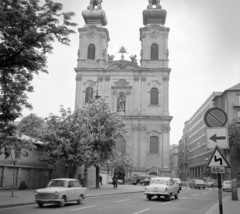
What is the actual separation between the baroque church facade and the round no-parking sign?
172 feet

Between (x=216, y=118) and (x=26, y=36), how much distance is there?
7567mm

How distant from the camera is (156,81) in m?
65.5

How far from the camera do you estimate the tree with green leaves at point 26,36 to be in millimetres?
12242

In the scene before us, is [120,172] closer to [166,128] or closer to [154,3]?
[166,128]

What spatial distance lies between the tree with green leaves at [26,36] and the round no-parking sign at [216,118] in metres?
7.06

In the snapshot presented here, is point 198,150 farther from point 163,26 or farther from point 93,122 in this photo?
point 93,122

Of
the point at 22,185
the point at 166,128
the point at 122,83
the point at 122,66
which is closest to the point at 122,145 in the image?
the point at 166,128

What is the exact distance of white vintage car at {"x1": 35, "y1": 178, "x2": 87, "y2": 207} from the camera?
16.3 metres

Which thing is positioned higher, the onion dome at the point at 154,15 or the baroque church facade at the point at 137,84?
the onion dome at the point at 154,15

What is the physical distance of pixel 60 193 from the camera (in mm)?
16594

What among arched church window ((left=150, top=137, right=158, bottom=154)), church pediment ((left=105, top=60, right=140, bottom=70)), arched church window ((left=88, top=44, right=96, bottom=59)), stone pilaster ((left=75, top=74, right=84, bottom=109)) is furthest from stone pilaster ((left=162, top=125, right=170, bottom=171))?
arched church window ((left=88, top=44, right=96, bottom=59))

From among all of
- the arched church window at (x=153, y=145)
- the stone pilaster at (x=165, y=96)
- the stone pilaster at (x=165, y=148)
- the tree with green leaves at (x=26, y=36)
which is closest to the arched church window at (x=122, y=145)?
the arched church window at (x=153, y=145)

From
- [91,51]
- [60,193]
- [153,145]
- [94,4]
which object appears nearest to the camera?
[60,193]

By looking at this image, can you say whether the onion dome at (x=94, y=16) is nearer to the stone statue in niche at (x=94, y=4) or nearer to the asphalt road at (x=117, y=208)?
the stone statue in niche at (x=94, y=4)
